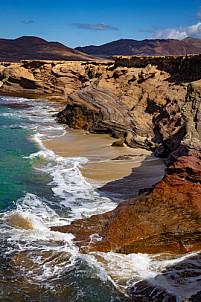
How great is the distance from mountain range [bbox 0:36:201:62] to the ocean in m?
61.0

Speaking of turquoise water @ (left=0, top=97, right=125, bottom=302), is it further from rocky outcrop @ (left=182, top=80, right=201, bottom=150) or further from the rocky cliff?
rocky outcrop @ (left=182, top=80, right=201, bottom=150)

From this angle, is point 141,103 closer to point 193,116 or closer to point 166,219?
point 193,116

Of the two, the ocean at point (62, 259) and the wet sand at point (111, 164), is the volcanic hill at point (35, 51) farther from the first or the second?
the ocean at point (62, 259)

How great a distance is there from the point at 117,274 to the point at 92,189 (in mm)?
3484

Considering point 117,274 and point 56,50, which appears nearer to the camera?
point 117,274

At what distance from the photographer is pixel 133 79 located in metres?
14.6

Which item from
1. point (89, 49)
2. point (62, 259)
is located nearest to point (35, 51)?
point (89, 49)

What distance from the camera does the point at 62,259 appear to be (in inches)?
170

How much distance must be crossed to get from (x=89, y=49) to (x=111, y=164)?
366 ft

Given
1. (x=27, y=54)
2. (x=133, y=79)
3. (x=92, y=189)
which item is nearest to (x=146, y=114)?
(x=133, y=79)

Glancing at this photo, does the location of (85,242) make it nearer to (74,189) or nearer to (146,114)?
(74,189)

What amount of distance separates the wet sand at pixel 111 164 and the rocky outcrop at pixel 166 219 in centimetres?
220

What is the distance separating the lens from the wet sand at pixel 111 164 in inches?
282

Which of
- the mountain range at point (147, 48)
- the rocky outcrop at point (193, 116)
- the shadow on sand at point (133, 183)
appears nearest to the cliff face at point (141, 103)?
the shadow on sand at point (133, 183)
